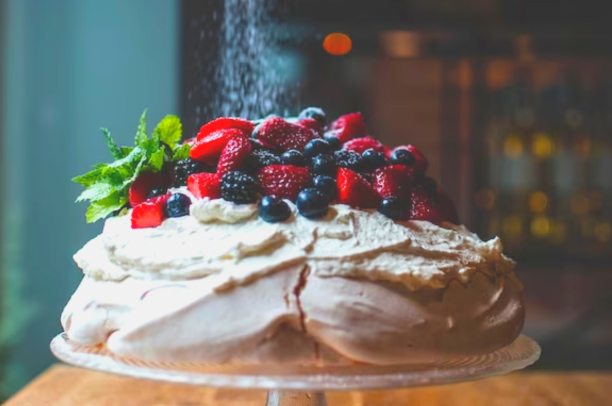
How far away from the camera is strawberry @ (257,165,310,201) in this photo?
1194mm

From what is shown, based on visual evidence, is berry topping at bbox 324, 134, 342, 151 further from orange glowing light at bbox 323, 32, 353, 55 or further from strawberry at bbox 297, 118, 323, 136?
orange glowing light at bbox 323, 32, 353, 55

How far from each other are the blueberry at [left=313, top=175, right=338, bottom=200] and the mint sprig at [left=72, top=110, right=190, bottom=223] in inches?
11.3

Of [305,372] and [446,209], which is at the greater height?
[446,209]

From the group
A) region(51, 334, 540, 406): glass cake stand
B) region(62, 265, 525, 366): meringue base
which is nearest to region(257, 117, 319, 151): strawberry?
region(62, 265, 525, 366): meringue base

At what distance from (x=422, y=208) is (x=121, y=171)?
543 millimetres

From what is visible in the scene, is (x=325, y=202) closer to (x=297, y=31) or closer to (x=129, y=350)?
(x=129, y=350)

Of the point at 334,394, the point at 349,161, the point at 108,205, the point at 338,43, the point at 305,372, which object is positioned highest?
the point at 338,43

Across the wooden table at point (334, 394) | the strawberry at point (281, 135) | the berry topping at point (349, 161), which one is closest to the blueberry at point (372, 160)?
the berry topping at point (349, 161)

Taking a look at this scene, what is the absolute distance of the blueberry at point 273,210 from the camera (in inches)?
44.2

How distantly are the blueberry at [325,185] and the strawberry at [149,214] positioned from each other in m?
0.26

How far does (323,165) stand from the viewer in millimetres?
1246

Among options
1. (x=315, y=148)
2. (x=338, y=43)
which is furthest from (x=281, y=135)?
(x=338, y=43)

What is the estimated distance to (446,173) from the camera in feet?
11.4

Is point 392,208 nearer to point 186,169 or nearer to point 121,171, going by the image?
point 186,169
